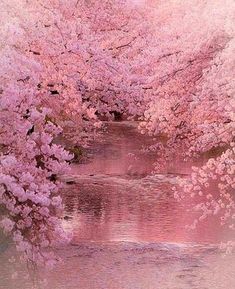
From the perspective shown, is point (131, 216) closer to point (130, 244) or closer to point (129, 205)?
point (129, 205)

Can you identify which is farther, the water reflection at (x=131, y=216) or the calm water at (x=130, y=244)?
the water reflection at (x=131, y=216)

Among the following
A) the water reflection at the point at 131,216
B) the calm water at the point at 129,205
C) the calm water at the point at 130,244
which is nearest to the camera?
the calm water at the point at 130,244

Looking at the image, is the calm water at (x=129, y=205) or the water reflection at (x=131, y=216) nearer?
the water reflection at (x=131, y=216)

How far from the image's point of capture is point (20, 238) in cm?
812

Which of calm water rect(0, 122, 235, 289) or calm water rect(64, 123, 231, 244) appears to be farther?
calm water rect(64, 123, 231, 244)

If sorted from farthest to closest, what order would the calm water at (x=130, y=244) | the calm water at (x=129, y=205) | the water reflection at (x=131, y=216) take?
the calm water at (x=129, y=205)
the water reflection at (x=131, y=216)
the calm water at (x=130, y=244)

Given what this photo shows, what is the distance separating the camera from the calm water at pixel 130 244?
11.9 meters

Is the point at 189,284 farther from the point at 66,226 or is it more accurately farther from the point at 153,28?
the point at 153,28

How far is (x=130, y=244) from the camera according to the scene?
47.4 feet

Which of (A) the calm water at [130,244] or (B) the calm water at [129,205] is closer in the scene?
(A) the calm water at [130,244]

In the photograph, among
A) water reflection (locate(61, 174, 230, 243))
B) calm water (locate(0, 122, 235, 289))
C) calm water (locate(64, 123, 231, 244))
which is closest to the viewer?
calm water (locate(0, 122, 235, 289))

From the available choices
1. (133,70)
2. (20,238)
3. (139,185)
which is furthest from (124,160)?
(20,238)

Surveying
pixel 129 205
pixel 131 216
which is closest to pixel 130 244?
pixel 131 216

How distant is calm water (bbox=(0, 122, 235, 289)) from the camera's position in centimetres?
1188
